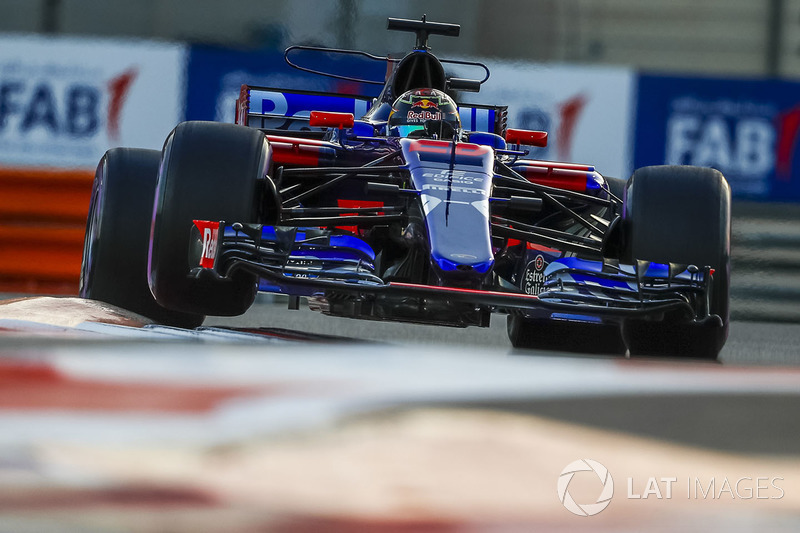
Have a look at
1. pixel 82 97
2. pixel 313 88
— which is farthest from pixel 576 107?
pixel 82 97

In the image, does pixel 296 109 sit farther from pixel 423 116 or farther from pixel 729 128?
pixel 729 128

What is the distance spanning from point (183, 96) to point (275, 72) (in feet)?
2.10

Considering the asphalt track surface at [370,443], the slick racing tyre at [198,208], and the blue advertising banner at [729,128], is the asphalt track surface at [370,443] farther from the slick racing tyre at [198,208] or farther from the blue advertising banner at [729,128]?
the blue advertising banner at [729,128]

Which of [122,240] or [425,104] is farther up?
[425,104]

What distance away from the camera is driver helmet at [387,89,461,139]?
431 cm

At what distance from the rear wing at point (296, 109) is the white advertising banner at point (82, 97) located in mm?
2255

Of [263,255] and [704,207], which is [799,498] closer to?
[263,255]

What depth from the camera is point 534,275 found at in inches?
136

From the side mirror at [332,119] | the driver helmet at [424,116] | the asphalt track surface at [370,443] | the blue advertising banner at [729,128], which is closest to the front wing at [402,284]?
the side mirror at [332,119]

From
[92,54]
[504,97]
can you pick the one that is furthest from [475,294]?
[92,54]

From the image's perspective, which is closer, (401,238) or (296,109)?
(401,238)

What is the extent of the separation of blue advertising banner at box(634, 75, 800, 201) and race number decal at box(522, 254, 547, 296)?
4.05 meters

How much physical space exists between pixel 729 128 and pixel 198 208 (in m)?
5.06

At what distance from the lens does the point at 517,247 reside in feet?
12.3
